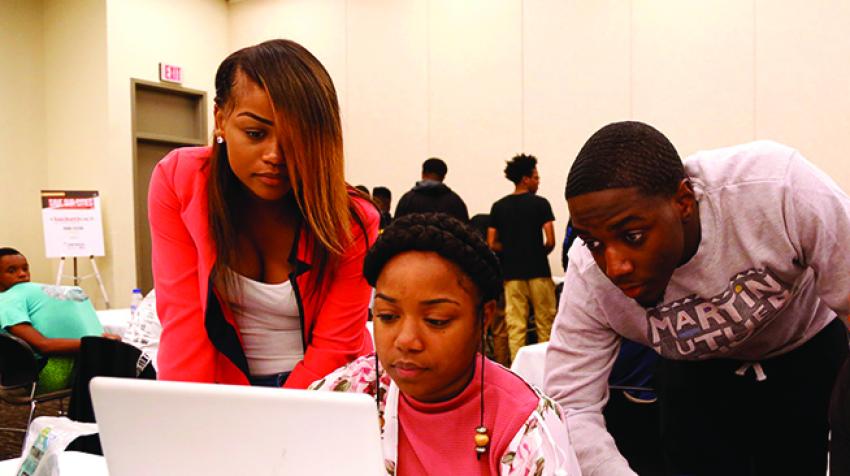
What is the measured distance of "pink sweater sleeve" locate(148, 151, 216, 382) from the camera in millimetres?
1348

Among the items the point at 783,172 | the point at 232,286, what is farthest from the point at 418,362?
the point at 783,172

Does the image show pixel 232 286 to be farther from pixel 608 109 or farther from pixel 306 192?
pixel 608 109

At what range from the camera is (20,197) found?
7660mm

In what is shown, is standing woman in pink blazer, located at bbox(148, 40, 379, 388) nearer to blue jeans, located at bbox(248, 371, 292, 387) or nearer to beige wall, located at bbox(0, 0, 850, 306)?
blue jeans, located at bbox(248, 371, 292, 387)

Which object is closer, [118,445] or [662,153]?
[118,445]

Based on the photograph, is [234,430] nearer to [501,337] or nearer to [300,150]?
[300,150]

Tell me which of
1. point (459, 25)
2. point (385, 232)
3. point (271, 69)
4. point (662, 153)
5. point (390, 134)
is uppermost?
point (459, 25)

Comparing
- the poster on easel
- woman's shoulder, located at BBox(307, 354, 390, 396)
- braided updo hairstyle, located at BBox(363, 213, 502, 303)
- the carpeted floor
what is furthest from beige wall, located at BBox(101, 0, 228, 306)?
braided updo hairstyle, located at BBox(363, 213, 502, 303)

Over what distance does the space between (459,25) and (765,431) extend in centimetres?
583

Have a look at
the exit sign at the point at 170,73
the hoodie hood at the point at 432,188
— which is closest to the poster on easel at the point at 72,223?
the exit sign at the point at 170,73

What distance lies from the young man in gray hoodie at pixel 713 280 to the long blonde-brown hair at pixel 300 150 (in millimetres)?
434

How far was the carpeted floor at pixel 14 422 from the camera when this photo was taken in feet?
11.8

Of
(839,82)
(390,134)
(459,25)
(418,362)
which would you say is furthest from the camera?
(390,134)

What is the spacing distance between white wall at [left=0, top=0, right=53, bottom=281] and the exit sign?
129cm
